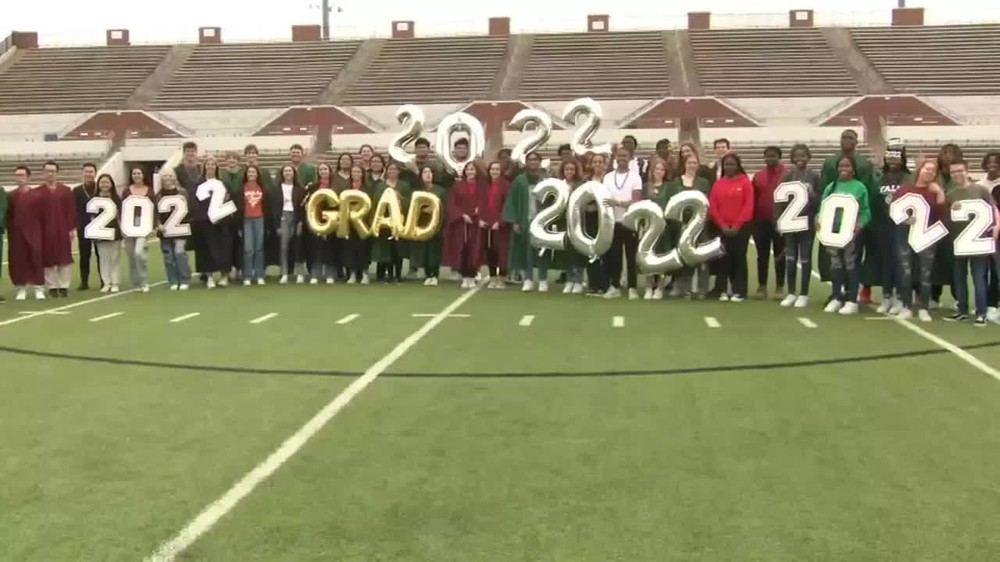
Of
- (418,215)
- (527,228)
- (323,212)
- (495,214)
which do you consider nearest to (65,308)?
(323,212)

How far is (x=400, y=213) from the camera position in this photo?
502 inches

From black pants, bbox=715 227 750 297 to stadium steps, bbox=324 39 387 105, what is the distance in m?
35.1

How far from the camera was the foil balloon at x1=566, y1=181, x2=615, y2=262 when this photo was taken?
11422 millimetres

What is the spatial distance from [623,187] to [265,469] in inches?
301

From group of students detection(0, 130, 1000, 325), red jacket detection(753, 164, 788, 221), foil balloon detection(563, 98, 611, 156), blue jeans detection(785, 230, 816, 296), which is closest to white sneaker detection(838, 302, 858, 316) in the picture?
group of students detection(0, 130, 1000, 325)

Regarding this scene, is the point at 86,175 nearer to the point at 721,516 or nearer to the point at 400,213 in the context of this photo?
the point at 400,213

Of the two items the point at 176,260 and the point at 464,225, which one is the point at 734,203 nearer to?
the point at 464,225

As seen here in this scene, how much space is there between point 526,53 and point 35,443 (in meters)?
46.0

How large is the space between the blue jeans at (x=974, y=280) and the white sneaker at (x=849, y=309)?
951mm

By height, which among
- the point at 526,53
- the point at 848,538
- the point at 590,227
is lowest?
the point at 848,538

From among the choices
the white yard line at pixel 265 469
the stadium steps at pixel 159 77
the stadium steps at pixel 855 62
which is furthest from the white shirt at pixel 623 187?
the stadium steps at pixel 159 77

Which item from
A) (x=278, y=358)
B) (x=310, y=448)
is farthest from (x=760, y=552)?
(x=278, y=358)

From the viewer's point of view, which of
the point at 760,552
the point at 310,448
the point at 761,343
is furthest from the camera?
the point at 761,343

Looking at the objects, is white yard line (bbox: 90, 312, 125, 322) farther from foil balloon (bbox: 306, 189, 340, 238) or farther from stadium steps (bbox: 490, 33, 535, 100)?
stadium steps (bbox: 490, 33, 535, 100)
